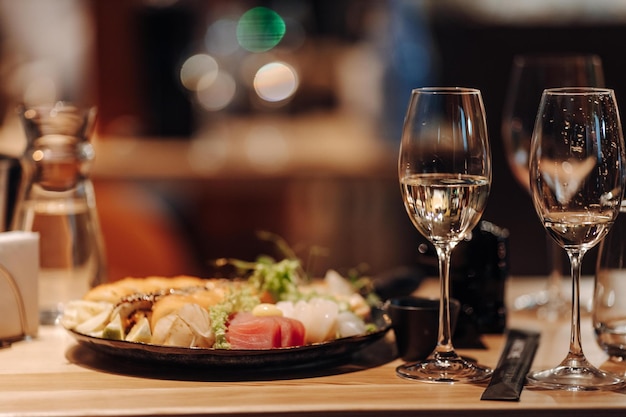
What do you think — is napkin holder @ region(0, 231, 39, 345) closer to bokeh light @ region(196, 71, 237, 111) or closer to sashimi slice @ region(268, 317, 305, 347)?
sashimi slice @ region(268, 317, 305, 347)

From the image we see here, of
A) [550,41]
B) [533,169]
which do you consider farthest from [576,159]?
[550,41]

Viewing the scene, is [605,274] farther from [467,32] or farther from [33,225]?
[467,32]

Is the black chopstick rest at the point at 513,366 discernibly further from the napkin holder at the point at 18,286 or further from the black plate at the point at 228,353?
the napkin holder at the point at 18,286

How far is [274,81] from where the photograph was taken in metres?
5.09

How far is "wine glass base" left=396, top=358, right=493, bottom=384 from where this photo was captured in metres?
1.20

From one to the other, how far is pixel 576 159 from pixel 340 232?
342cm

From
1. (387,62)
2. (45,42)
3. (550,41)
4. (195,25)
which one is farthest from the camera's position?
(45,42)

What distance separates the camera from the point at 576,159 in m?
1.15

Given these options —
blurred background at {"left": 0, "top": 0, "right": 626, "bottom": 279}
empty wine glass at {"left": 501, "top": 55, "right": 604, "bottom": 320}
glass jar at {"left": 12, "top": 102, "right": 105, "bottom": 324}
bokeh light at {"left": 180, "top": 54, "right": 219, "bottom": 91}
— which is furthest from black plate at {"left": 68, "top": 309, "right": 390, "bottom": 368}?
bokeh light at {"left": 180, "top": 54, "right": 219, "bottom": 91}

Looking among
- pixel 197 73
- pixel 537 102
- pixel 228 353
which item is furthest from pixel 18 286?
pixel 197 73

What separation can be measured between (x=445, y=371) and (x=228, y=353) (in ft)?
0.84

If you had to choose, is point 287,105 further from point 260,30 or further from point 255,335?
point 255,335

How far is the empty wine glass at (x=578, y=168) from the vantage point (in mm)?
1145

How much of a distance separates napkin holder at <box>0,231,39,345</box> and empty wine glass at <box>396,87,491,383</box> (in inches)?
21.5
